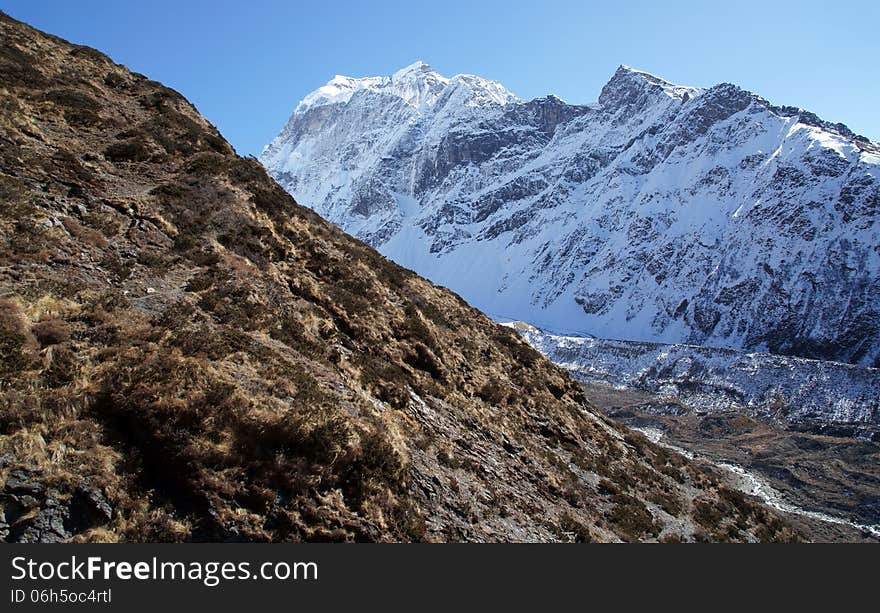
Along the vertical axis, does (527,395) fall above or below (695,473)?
above

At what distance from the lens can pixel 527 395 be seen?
25.0 m

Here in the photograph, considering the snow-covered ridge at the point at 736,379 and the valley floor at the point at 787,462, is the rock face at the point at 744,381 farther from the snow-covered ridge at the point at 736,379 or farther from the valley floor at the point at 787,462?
the valley floor at the point at 787,462

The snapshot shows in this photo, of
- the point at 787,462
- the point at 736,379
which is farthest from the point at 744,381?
the point at 787,462

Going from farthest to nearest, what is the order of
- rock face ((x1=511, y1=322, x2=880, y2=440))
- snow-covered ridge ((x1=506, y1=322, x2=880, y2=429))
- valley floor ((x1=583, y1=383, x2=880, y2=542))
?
snow-covered ridge ((x1=506, y1=322, x2=880, y2=429)) < rock face ((x1=511, y1=322, x2=880, y2=440)) < valley floor ((x1=583, y1=383, x2=880, y2=542))

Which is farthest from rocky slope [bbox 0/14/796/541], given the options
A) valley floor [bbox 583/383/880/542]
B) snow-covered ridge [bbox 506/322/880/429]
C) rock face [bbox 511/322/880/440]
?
snow-covered ridge [bbox 506/322/880/429]

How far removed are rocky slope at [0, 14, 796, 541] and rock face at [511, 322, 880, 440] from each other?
90.4m

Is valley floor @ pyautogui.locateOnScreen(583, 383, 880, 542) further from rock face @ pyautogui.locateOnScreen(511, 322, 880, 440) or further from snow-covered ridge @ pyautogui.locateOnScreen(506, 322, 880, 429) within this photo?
snow-covered ridge @ pyautogui.locateOnScreen(506, 322, 880, 429)

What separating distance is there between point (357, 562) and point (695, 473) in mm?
27941

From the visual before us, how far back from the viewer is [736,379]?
389 feet

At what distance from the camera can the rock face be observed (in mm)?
97875

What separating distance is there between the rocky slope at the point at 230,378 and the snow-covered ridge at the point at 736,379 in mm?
93280

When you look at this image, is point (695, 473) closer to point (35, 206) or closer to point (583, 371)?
point (35, 206)

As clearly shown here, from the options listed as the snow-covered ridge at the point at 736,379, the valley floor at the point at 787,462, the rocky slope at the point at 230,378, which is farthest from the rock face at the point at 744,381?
→ the rocky slope at the point at 230,378

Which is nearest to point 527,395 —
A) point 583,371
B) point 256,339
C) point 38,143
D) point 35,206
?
point 256,339
